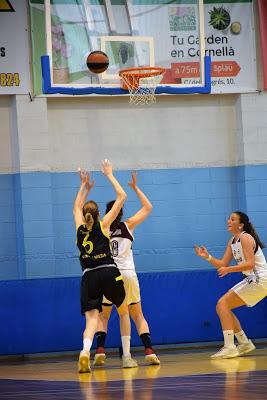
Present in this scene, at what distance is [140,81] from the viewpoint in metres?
13.9

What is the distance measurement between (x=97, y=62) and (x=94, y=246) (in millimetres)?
3407

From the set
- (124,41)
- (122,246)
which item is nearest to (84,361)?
(122,246)

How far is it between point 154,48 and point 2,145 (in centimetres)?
269

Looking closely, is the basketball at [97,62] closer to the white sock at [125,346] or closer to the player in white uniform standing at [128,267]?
the player in white uniform standing at [128,267]

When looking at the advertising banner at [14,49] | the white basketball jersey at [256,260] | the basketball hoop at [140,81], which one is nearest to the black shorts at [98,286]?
the white basketball jersey at [256,260]

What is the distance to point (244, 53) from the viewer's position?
50.5 ft

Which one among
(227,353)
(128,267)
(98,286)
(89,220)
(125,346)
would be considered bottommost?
(227,353)

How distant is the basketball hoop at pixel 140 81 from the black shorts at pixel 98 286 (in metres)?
3.94

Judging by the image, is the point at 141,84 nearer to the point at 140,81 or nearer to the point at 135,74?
the point at 140,81

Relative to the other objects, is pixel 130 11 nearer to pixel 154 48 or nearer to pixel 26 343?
pixel 154 48

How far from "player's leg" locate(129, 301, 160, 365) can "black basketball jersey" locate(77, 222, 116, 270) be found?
2.98 feet

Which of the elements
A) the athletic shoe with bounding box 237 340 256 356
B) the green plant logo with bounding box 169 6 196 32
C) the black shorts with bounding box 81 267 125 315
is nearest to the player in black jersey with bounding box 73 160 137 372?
the black shorts with bounding box 81 267 125 315

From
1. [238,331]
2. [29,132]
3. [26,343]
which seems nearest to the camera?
[238,331]

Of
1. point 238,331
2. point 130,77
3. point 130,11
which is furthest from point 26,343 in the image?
point 130,11
